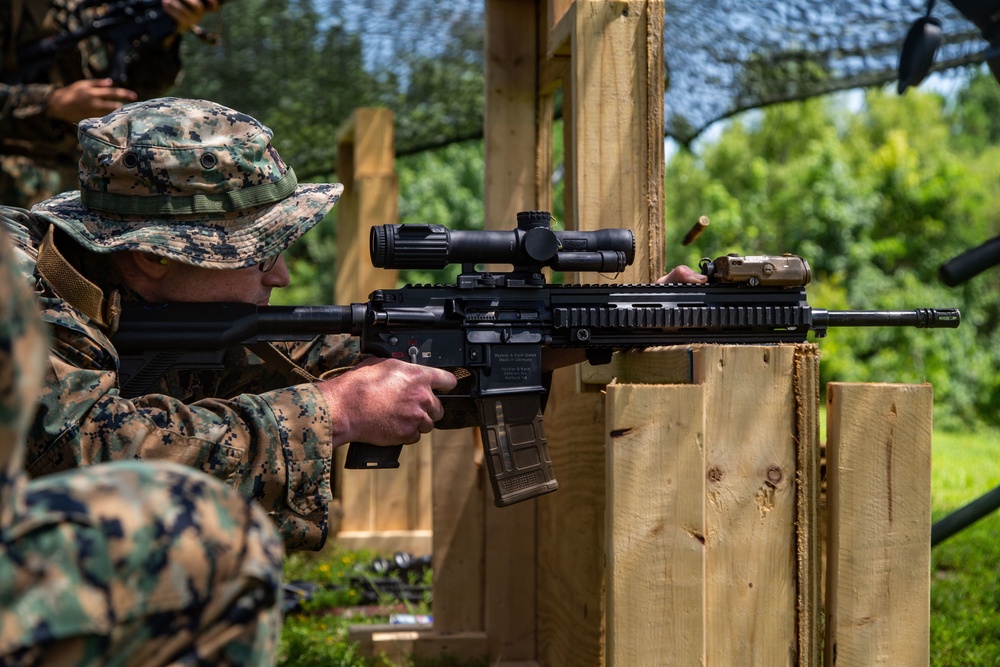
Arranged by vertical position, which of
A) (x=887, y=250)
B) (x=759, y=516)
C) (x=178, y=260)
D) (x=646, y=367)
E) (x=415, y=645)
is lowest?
(x=415, y=645)

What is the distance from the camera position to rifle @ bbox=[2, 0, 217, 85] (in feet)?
20.4

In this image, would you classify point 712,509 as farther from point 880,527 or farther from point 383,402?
point 383,402

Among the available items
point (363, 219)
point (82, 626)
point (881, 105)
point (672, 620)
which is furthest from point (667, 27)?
point (881, 105)

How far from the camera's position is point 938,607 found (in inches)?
177

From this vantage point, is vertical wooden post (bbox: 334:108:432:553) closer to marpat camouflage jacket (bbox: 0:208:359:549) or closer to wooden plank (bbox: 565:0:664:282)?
wooden plank (bbox: 565:0:664:282)

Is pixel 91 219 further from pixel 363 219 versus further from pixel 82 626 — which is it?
pixel 363 219

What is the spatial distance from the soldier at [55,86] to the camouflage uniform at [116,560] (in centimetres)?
442

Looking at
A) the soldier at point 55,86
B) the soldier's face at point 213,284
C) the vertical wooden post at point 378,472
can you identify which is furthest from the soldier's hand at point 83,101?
the soldier's face at point 213,284

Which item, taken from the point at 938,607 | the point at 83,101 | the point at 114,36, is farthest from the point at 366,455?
the point at 114,36

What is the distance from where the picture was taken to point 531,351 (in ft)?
10.6

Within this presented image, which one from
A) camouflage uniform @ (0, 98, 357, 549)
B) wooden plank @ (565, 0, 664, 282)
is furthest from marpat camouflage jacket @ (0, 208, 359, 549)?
wooden plank @ (565, 0, 664, 282)

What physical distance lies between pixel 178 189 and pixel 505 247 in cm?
94

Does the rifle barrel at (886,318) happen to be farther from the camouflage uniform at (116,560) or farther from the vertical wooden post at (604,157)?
the camouflage uniform at (116,560)

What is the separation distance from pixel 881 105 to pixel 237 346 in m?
30.6
